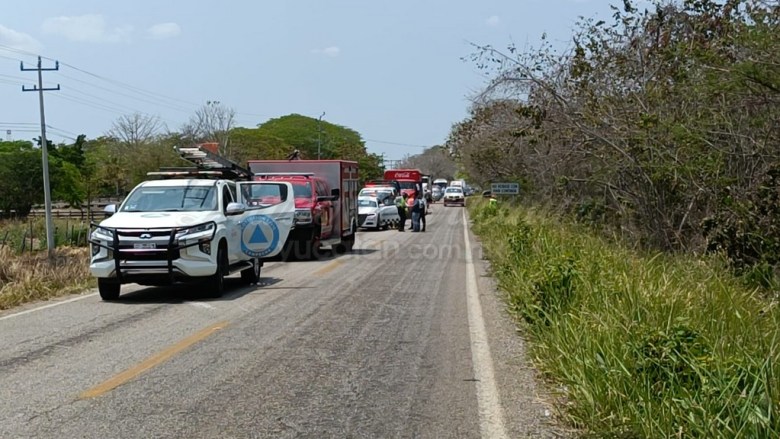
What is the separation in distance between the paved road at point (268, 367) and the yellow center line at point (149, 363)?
22 millimetres

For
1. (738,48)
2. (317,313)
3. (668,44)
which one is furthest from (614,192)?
(317,313)

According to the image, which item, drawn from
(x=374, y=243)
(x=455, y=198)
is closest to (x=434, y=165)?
(x=455, y=198)

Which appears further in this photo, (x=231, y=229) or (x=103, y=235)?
(x=231, y=229)

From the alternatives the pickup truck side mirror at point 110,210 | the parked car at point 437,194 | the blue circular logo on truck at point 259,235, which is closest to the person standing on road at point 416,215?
the blue circular logo on truck at point 259,235

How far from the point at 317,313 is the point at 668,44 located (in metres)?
9.65

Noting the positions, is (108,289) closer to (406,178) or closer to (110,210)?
(110,210)

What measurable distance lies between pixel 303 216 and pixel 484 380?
14002 millimetres

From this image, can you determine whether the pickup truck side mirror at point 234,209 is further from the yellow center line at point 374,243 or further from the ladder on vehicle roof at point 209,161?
the yellow center line at point 374,243

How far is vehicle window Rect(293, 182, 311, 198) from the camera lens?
22.2m

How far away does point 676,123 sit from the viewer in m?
13.8

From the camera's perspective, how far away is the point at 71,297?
13.7 meters

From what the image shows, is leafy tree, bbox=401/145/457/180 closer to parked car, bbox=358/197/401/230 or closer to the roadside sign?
parked car, bbox=358/197/401/230

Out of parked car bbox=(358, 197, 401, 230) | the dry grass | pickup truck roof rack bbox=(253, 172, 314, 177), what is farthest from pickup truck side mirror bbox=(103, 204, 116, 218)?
parked car bbox=(358, 197, 401, 230)

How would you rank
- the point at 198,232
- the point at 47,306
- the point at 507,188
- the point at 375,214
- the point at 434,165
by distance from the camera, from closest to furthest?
→ the point at 47,306 → the point at 198,232 → the point at 507,188 → the point at 375,214 → the point at 434,165
